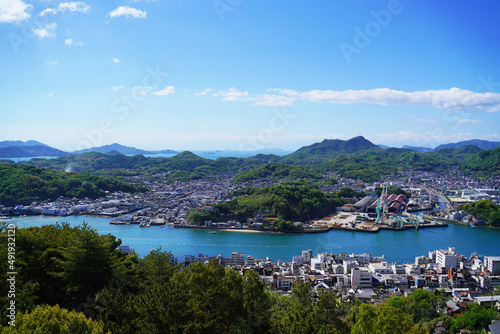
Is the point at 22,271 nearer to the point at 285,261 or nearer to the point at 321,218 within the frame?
the point at 285,261

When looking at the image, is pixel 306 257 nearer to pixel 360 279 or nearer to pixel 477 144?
pixel 360 279

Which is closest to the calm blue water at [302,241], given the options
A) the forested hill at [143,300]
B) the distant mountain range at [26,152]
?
the forested hill at [143,300]

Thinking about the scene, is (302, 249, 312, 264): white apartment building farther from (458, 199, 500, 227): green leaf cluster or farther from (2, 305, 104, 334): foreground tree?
(458, 199, 500, 227): green leaf cluster

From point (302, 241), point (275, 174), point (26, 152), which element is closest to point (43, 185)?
point (302, 241)

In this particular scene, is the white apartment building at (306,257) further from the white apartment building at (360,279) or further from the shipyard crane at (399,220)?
the shipyard crane at (399,220)

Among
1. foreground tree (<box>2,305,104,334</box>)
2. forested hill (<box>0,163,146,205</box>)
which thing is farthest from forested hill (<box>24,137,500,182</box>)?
foreground tree (<box>2,305,104,334</box>)
